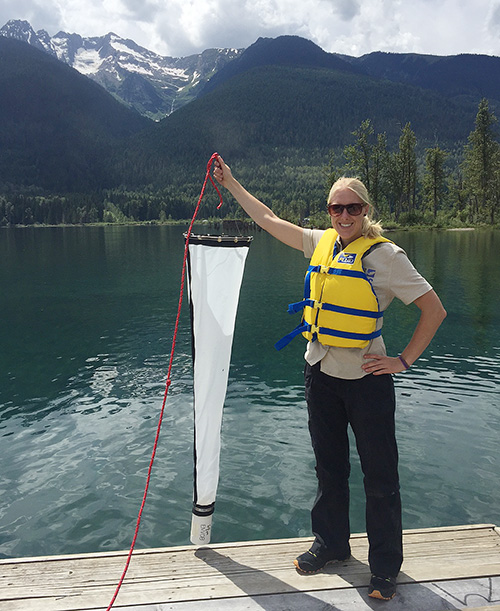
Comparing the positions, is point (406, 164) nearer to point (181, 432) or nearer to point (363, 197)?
point (181, 432)

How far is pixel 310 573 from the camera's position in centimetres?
361

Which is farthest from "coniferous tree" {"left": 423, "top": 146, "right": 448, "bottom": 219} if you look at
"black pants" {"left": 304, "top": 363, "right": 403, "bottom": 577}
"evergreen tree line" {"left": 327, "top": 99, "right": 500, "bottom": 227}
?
"black pants" {"left": 304, "top": 363, "right": 403, "bottom": 577}

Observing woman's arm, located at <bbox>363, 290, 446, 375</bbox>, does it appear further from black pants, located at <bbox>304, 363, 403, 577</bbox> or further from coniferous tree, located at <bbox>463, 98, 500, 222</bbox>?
coniferous tree, located at <bbox>463, 98, 500, 222</bbox>

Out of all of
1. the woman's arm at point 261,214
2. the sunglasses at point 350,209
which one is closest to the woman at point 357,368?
the sunglasses at point 350,209

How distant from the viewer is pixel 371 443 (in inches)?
136

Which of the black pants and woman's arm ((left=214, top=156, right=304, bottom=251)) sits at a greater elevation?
woman's arm ((left=214, top=156, right=304, bottom=251))

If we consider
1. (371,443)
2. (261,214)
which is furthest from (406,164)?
(371,443)

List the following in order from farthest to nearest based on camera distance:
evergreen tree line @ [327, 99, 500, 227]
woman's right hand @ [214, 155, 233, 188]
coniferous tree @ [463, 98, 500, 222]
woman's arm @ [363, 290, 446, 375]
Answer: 1. evergreen tree line @ [327, 99, 500, 227]
2. coniferous tree @ [463, 98, 500, 222]
3. woman's right hand @ [214, 155, 233, 188]
4. woman's arm @ [363, 290, 446, 375]

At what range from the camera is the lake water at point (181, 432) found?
21.8 ft

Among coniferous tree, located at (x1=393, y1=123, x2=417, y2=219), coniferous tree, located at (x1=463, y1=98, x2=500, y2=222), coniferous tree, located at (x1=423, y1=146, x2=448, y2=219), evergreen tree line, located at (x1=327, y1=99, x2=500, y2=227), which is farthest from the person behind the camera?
coniferous tree, located at (x1=393, y1=123, x2=417, y2=219)

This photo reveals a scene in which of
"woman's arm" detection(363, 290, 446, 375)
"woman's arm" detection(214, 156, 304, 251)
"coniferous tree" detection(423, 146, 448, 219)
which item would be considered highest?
"coniferous tree" detection(423, 146, 448, 219)

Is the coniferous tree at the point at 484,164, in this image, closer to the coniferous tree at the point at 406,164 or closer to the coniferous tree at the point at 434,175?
the coniferous tree at the point at 434,175

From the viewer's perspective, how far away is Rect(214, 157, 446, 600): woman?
3.44 metres

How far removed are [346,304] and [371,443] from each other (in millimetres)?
972
